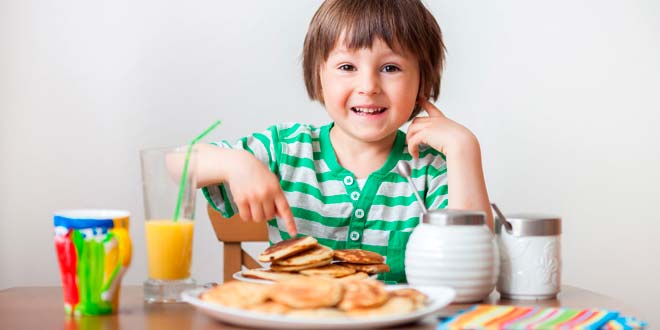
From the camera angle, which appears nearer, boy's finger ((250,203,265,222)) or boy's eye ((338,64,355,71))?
boy's finger ((250,203,265,222))

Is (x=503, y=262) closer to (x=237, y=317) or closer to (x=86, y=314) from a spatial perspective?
(x=237, y=317)

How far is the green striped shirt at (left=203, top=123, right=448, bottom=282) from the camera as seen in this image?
158cm

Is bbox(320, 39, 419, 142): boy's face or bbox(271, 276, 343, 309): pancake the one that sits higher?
bbox(320, 39, 419, 142): boy's face

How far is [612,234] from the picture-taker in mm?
2359

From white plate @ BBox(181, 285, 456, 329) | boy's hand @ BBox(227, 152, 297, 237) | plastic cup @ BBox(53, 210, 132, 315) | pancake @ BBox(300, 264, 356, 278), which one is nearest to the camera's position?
white plate @ BBox(181, 285, 456, 329)

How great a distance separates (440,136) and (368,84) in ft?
0.59

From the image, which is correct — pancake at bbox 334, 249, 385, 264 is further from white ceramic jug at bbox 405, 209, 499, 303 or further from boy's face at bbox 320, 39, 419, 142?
boy's face at bbox 320, 39, 419, 142

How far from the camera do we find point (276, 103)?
2.24 m

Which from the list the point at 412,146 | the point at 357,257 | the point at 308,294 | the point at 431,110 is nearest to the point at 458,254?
the point at 357,257

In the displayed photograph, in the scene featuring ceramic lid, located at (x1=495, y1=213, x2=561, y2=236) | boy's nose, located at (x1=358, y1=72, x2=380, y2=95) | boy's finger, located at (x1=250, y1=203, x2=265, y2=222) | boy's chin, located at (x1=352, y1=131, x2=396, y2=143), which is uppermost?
boy's nose, located at (x1=358, y1=72, x2=380, y2=95)

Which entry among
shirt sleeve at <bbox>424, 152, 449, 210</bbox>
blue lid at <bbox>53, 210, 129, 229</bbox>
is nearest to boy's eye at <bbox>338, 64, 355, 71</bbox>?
shirt sleeve at <bbox>424, 152, 449, 210</bbox>

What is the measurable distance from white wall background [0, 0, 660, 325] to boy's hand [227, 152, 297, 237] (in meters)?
1.00

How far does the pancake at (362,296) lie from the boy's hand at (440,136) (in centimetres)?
57

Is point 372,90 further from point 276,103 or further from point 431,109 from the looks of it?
point 276,103
